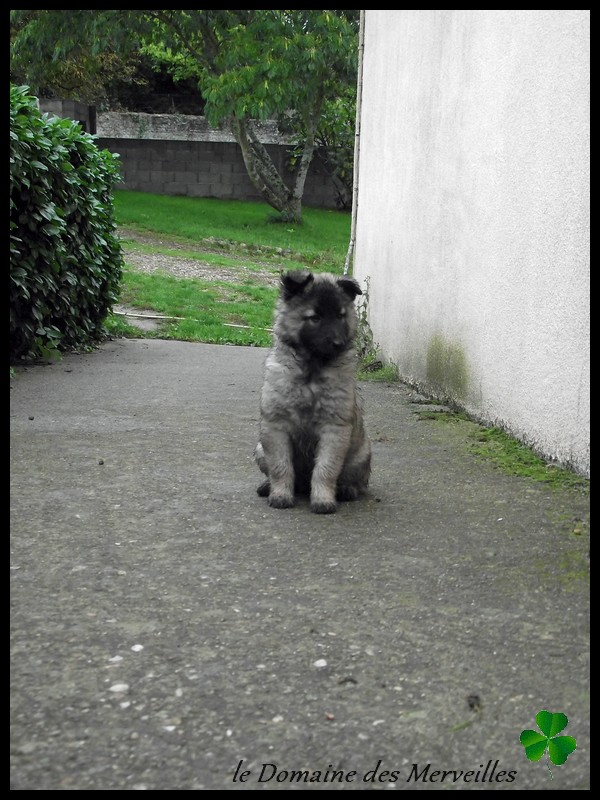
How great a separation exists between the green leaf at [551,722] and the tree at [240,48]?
80.7 feet

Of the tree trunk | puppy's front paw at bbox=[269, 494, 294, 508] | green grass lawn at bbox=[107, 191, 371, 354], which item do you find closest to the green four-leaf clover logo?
puppy's front paw at bbox=[269, 494, 294, 508]

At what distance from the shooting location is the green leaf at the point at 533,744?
259 cm

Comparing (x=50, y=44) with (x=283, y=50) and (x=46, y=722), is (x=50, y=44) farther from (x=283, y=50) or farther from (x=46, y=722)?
(x=46, y=722)

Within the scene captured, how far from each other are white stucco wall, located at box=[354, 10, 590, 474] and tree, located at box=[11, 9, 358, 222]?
1577cm

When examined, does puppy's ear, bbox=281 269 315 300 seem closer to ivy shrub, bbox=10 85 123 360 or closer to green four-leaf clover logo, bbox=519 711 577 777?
green four-leaf clover logo, bbox=519 711 577 777

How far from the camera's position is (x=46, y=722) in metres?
2.73

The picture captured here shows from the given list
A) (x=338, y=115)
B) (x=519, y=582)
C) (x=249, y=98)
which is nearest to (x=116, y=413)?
(x=519, y=582)

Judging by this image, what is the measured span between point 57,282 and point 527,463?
19.9 ft

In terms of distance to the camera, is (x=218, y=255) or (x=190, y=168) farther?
(x=190, y=168)

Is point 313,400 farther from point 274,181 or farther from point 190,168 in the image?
point 190,168

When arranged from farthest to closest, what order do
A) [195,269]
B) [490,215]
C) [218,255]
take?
1. [218,255]
2. [195,269]
3. [490,215]

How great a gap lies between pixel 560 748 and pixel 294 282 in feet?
10.4

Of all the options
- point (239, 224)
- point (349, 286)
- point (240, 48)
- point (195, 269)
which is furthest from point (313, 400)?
point (239, 224)

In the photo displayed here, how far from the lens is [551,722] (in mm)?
2752
